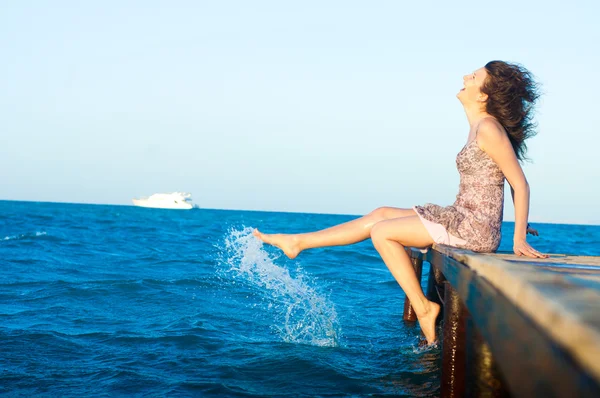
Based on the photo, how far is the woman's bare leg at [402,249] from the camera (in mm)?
4066

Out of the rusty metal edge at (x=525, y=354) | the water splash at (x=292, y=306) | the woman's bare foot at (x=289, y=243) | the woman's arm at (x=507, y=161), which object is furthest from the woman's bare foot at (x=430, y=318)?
the rusty metal edge at (x=525, y=354)

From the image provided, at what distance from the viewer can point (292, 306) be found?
739 centimetres

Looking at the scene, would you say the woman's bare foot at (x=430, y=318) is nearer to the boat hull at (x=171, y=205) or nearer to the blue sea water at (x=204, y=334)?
the blue sea water at (x=204, y=334)

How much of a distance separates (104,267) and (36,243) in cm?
493

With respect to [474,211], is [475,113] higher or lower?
higher

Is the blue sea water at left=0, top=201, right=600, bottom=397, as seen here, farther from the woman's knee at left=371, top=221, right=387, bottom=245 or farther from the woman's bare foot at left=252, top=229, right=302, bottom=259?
the woman's knee at left=371, top=221, right=387, bottom=245

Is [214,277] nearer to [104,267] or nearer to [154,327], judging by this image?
[104,267]

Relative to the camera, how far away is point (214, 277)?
10.0 m

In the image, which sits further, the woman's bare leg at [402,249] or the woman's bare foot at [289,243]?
the woman's bare foot at [289,243]

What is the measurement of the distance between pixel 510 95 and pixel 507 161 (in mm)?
436

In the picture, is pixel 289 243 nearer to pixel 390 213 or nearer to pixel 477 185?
pixel 390 213

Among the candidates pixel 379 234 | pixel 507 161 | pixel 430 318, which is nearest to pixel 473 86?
pixel 507 161

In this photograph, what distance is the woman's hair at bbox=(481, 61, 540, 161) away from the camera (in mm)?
4004

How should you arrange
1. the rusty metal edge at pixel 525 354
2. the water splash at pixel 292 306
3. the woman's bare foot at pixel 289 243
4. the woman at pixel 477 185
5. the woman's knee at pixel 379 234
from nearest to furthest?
the rusty metal edge at pixel 525 354 → the woman at pixel 477 185 → the woman's knee at pixel 379 234 → the woman's bare foot at pixel 289 243 → the water splash at pixel 292 306
